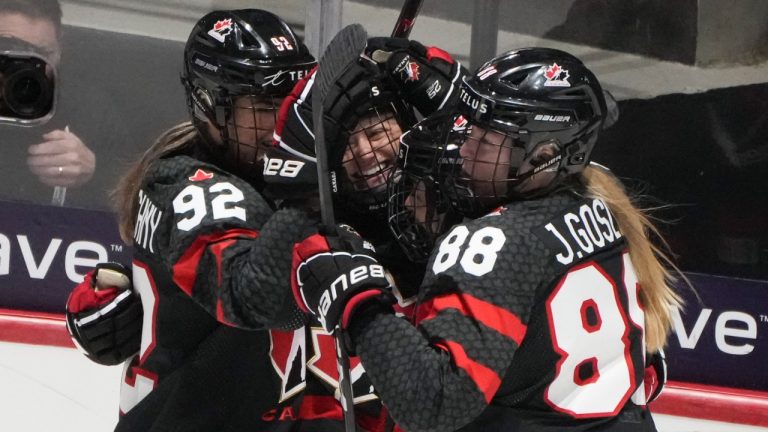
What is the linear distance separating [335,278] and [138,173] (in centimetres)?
61

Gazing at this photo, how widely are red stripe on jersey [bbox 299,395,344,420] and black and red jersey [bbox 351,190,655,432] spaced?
0.41 m

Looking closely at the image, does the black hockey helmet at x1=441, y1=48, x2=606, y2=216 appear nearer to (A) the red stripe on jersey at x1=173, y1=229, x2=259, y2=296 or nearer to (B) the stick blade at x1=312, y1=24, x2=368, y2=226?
(B) the stick blade at x1=312, y1=24, x2=368, y2=226

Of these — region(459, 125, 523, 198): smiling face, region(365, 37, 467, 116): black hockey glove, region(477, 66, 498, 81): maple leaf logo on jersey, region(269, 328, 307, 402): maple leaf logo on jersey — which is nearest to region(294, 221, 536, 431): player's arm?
region(459, 125, 523, 198): smiling face

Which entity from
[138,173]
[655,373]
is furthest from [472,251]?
[138,173]

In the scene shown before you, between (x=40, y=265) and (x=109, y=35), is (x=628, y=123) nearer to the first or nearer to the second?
(x=109, y=35)

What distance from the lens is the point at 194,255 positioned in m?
1.75

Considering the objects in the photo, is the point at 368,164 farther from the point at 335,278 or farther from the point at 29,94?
the point at 29,94

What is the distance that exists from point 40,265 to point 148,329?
142 centimetres

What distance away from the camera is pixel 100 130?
131 inches

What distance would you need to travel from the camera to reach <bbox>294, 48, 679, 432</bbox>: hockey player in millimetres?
1476

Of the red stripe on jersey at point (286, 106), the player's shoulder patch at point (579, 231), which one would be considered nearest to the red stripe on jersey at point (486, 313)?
the player's shoulder patch at point (579, 231)

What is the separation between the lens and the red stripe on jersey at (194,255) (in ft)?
5.73

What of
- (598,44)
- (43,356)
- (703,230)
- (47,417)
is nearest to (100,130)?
(43,356)

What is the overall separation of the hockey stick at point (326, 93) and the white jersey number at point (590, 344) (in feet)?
1.02
